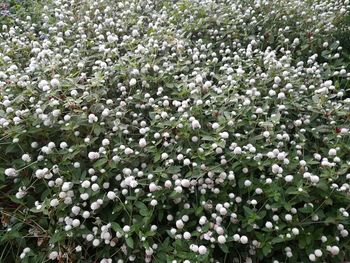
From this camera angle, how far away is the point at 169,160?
2479mm

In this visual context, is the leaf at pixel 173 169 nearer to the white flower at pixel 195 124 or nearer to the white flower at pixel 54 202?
the white flower at pixel 195 124

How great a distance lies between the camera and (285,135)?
261cm

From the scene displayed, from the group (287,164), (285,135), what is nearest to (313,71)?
(285,135)

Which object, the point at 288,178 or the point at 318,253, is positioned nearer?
the point at 318,253

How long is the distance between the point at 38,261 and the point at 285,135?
5.97ft

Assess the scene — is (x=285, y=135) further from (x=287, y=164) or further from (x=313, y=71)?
(x=313, y=71)

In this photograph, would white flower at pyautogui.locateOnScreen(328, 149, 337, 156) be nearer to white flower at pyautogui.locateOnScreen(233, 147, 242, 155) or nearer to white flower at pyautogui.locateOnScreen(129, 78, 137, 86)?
white flower at pyautogui.locateOnScreen(233, 147, 242, 155)

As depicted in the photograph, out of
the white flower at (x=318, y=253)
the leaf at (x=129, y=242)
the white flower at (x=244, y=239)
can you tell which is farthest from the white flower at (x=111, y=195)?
the white flower at (x=318, y=253)

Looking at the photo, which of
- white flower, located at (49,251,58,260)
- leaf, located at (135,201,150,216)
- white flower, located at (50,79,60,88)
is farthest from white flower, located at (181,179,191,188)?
white flower, located at (50,79,60,88)

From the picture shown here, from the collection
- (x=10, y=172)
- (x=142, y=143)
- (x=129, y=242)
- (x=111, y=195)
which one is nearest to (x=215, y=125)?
(x=142, y=143)

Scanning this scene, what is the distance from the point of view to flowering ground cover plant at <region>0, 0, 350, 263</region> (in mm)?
2328

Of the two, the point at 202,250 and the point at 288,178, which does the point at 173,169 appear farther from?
the point at 288,178

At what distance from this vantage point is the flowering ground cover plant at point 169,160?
2.33 metres

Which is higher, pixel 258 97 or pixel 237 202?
pixel 258 97
